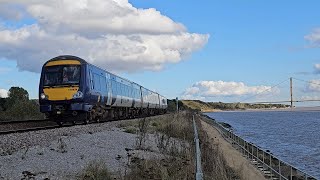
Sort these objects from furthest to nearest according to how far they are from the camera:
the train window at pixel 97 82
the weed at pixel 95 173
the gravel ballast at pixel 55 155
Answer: the train window at pixel 97 82
the gravel ballast at pixel 55 155
the weed at pixel 95 173

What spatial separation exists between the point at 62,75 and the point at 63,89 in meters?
0.82

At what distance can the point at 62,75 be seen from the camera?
2403 centimetres

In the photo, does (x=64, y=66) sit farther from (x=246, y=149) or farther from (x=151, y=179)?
(x=151, y=179)

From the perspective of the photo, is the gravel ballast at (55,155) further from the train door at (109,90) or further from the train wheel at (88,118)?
the train door at (109,90)

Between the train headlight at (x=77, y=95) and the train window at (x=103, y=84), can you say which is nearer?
the train headlight at (x=77, y=95)

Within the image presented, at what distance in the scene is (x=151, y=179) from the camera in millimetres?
8852

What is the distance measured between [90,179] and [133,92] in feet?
110

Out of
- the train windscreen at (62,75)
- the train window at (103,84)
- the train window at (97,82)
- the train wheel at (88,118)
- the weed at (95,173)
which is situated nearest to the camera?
the weed at (95,173)

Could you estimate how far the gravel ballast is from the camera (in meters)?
9.74

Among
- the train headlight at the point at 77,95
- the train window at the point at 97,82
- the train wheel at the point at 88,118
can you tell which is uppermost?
the train window at the point at 97,82

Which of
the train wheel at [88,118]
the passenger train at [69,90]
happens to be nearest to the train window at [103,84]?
the passenger train at [69,90]

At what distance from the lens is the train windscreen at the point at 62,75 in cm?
2384

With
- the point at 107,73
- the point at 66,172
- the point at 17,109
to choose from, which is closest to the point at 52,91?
the point at 107,73

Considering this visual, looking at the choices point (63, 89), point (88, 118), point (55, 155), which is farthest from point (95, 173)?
point (88, 118)
